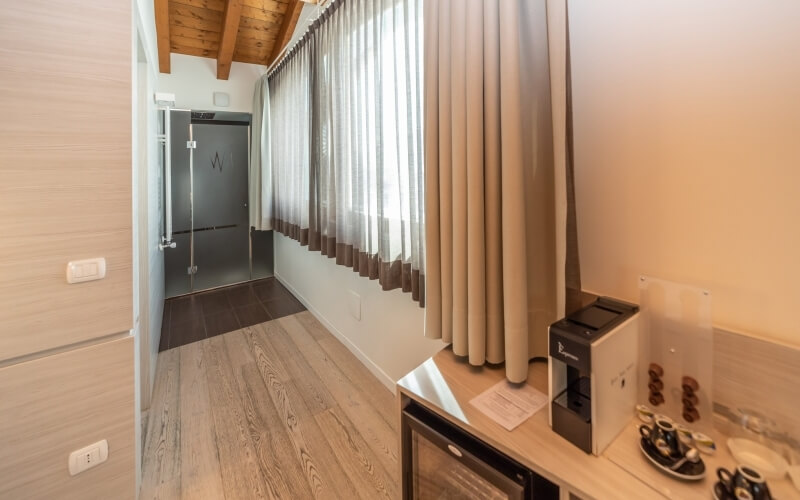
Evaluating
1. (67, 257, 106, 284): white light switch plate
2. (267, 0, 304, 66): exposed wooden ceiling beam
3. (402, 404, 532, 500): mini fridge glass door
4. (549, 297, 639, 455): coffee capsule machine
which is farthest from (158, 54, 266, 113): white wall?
(549, 297, 639, 455): coffee capsule machine

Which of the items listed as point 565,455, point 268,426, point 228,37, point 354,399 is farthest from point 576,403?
point 228,37

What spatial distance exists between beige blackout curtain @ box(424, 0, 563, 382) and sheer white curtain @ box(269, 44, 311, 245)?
6.15 feet

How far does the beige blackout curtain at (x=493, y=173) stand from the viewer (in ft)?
3.17

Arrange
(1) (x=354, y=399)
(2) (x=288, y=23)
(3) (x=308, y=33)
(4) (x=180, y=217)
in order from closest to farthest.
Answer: (1) (x=354, y=399), (3) (x=308, y=33), (2) (x=288, y=23), (4) (x=180, y=217)

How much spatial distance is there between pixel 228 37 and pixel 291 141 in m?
1.47

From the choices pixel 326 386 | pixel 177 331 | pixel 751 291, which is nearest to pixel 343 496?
pixel 326 386

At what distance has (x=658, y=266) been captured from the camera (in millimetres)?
947

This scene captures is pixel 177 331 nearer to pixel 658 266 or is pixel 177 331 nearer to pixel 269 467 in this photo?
pixel 269 467

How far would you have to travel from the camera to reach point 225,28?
3.34 meters

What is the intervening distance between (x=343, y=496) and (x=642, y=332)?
1.35 m

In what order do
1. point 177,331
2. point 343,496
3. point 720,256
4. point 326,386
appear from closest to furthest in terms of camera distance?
1. point 720,256
2. point 343,496
3. point 326,386
4. point 177,331

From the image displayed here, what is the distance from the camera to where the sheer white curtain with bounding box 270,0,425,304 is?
1527 millimetres

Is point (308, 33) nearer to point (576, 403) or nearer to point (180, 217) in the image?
point (180, 217)

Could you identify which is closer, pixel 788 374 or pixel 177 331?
pixel 788 374
